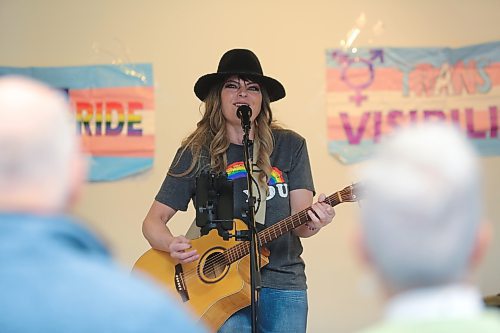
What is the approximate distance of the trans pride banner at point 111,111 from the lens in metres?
4.22

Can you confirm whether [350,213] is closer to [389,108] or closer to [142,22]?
[389,108]

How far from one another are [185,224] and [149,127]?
1.75ft

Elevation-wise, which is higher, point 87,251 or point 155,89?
point 155,89

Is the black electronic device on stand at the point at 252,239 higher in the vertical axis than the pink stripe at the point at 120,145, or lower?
lower

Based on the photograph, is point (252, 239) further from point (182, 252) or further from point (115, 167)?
point (115, 167)

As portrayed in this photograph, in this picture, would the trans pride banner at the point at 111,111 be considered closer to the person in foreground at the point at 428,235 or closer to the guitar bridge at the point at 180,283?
the guitar bridge at the point at 180,283

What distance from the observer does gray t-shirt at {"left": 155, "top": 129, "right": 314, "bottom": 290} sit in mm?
2863

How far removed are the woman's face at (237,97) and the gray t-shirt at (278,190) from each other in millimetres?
109

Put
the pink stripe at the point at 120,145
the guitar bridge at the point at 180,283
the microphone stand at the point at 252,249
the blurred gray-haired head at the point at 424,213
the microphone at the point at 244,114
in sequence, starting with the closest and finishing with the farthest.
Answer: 1. the blurred gray-haired head at the point at 424,213
2. the microphone stand at the point at 252,249
3. the microphone at the point at 244,114
4. the guitar bridge at the point at 180,283
5. the pink stripe at the point at 120,145

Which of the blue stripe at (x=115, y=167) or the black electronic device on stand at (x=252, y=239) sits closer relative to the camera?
the black electronic device on stand at (x=252, y=239)

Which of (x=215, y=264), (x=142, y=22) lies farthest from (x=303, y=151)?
(x=142, y=22)

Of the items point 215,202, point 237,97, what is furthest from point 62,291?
point 237,97

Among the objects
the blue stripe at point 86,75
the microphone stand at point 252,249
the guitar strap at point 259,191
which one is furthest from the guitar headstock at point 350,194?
the blue stripe at point 86,75

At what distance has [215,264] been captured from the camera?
9.78 feet
